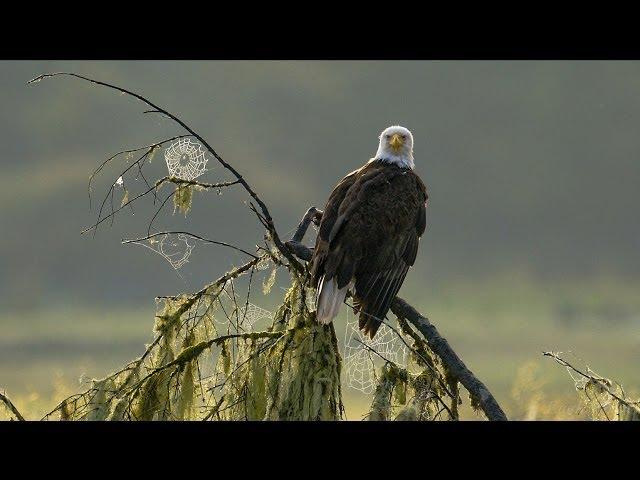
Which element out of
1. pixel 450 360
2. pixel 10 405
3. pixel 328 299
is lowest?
pixel 10 405

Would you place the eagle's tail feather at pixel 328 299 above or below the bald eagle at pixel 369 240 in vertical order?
below

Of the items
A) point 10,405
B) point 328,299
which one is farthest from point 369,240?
point 10,405

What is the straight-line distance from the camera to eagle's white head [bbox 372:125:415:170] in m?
8.95

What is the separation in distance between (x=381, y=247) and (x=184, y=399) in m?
2.32

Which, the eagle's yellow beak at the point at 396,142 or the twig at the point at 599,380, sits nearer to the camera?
the twig at the point at 599,380

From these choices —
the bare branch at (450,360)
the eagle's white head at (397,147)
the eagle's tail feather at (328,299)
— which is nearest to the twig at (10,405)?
the eagle's tail feather at (328,299)

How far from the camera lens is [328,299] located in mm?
6273

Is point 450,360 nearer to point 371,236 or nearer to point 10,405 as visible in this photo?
point 371,236

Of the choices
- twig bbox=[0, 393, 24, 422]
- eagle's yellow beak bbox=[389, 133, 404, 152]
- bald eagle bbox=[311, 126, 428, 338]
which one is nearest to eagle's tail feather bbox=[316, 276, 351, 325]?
bald eagle bbox=[311, 126, 428, 338]

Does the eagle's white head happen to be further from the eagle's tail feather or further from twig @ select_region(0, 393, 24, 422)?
twig @ select_region(0, 393, 24, 422)

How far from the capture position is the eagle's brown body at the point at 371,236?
6867mm

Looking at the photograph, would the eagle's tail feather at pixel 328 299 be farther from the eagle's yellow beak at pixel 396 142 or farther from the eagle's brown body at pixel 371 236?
the eagle's yellow beak at pixel 396 142

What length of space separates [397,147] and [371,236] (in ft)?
6.39
